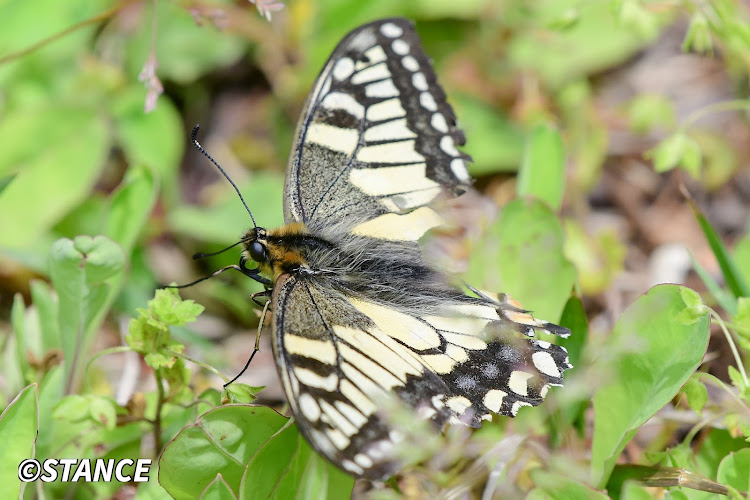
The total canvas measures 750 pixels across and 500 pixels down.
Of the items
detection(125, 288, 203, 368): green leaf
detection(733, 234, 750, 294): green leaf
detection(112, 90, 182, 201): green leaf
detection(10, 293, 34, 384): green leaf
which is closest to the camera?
detection(125, 288, 203, 368): green leaf

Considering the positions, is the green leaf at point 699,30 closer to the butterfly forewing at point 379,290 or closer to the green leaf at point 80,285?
the butterfly forewing at point 379,290

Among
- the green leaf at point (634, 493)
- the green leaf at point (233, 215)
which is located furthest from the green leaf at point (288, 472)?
the green leaf at point (233, 215)

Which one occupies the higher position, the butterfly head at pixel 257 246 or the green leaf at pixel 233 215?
the butterfly head at pixel 257 246

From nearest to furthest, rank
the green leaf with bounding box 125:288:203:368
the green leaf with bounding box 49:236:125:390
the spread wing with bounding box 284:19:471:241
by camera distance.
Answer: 1. the green leaf with bounding box 125:288:203:368
2. the green leaf with bounding box 49:236:125:390
3. the spread wing with bounding box 284:19:471:241

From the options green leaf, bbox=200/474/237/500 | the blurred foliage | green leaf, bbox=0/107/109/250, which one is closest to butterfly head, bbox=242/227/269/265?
the blurred foliage

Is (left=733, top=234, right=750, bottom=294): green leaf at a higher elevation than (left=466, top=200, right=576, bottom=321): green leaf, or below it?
below

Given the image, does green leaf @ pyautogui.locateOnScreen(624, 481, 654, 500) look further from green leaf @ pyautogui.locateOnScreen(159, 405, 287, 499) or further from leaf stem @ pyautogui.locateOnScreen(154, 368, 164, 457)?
leaf stem @ pyautogui.locateOnScreen(154, 368, 164, 457)

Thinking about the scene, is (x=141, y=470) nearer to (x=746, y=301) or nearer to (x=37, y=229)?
(x=37, y=229)
